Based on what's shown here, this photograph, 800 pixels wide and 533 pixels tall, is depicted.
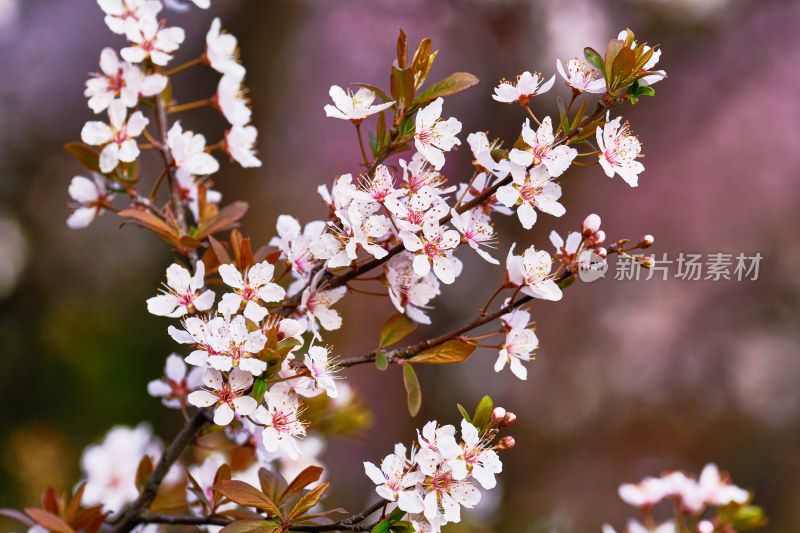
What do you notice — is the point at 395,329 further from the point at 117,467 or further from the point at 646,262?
the point at 117,467

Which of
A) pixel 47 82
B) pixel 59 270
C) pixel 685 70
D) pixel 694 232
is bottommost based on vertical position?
pixel 59 270

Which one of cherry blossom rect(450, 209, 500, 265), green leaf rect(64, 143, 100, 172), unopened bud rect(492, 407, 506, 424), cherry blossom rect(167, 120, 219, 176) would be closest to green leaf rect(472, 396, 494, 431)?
unopened bud rect(492, 407, 506, 424)

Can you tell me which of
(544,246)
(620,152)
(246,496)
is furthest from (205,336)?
(544,246)

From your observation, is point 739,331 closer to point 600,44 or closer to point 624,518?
point 624,518

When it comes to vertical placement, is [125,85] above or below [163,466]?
above

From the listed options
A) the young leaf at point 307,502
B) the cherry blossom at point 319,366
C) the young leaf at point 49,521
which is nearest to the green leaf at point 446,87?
the cherry blossom at point 319,366

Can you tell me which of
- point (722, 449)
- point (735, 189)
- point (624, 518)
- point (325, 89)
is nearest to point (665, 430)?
point (722, 449)

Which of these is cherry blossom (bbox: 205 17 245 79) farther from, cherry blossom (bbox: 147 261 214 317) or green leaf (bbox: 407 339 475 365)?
green leaf (bbox: 407 339 475 365)

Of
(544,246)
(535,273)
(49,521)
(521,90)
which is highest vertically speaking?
(544,246)

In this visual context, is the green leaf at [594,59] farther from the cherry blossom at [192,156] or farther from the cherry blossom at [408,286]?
the cherry blossom at [192,156]
